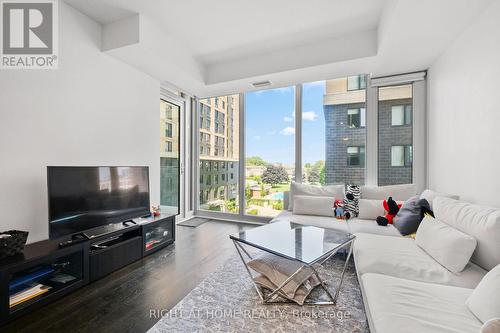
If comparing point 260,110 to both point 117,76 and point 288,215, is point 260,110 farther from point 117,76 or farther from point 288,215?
point 117,76

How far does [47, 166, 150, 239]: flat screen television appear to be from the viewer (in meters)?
1.97

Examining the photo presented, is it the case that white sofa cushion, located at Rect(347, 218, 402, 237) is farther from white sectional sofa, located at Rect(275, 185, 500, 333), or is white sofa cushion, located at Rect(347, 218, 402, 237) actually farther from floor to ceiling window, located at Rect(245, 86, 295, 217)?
floor to ceiling window, located at Rect(245, 86, 295, 217)

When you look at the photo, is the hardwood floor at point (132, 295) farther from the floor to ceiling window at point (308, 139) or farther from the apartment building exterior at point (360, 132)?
the apartment building exterior at point (360, 132)

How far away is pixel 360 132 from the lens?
3.54 meters

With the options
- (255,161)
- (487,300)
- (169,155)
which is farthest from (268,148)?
(487,300)

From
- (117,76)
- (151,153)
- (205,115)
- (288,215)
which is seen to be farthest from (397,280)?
(205,115)

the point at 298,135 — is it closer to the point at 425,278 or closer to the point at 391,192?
the point at 391,192

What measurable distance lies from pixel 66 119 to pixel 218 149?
2.55 meters

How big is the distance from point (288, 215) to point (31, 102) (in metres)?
3.12

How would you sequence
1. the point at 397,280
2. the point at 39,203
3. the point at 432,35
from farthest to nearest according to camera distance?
the point at 432,35
the point at 39,203
the point at 397,280

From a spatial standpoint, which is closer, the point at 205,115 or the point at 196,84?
the point at 196,84

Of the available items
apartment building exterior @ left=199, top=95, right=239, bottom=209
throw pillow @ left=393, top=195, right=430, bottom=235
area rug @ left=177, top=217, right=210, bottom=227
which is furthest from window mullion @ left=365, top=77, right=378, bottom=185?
area rug @ left=177, top=217, right=210, bottom=227

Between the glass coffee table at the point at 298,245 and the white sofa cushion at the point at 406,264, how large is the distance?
0.14 m

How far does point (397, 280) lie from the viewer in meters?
1.38
